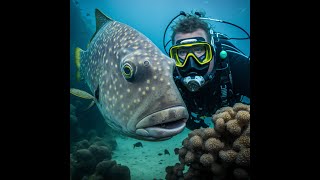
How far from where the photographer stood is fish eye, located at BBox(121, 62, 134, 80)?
315 centimetres

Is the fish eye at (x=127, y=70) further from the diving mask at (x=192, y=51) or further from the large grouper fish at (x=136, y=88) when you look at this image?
the diving mask at (x=192, y=51)

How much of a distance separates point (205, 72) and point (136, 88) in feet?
9.24

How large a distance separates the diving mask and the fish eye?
7.83ft

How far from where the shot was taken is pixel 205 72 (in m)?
5.48

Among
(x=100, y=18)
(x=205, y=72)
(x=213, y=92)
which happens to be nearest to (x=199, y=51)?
(x=205, y=72)

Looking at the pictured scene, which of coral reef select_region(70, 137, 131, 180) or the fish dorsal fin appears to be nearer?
the fish dorsal fin

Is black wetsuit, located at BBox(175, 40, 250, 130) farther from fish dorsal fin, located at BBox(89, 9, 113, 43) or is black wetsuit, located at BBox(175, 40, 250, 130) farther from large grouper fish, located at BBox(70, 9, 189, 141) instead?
fish dorsal fin, located at BBox(89, 9, 113, 43)

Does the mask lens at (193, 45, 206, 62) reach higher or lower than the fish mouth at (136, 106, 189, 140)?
higher

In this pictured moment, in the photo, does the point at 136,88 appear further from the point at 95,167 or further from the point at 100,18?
the point at 95,167

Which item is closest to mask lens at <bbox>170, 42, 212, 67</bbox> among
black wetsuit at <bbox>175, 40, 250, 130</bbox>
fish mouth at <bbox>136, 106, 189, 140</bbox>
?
black wetsuit at <bbox>175, 40, 250, 130</bbox>
